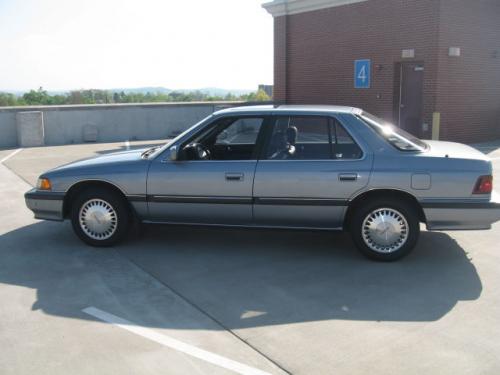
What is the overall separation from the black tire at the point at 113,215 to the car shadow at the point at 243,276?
5.3 inches

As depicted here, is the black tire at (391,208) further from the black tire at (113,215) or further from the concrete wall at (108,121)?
the concrete wall at (108,121)

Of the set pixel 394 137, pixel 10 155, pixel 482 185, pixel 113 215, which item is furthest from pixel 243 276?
pixel 10 155

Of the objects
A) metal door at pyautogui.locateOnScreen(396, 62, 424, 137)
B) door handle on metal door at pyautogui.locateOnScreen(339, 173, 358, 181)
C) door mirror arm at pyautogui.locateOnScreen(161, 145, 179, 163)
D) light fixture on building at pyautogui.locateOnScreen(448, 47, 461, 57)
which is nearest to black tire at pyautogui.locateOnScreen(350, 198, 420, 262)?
door handle on metal door at pyautogui.locateOnScreen(339, 173, 358, 181)

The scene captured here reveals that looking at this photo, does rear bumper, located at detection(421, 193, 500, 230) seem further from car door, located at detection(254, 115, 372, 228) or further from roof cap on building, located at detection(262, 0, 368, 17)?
roof cap on building, located at detection(262, 0, 368, 17)

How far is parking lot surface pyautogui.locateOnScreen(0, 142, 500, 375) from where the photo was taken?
4117 mm

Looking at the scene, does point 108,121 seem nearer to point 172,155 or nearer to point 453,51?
point 453,51

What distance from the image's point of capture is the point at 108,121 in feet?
68.6

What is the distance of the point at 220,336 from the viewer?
4.50m

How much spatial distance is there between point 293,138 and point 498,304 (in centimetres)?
274

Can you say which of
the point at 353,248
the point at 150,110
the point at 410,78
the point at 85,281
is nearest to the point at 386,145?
the point at 353,248

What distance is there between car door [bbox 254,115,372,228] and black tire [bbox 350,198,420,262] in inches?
7.6

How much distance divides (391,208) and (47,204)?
4.05m

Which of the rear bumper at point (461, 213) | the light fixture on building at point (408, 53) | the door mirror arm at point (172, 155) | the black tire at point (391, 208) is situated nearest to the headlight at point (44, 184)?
the door mirror arm at point (172, 155)

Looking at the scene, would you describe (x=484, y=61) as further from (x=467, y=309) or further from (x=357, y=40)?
(x=467, y=309)
